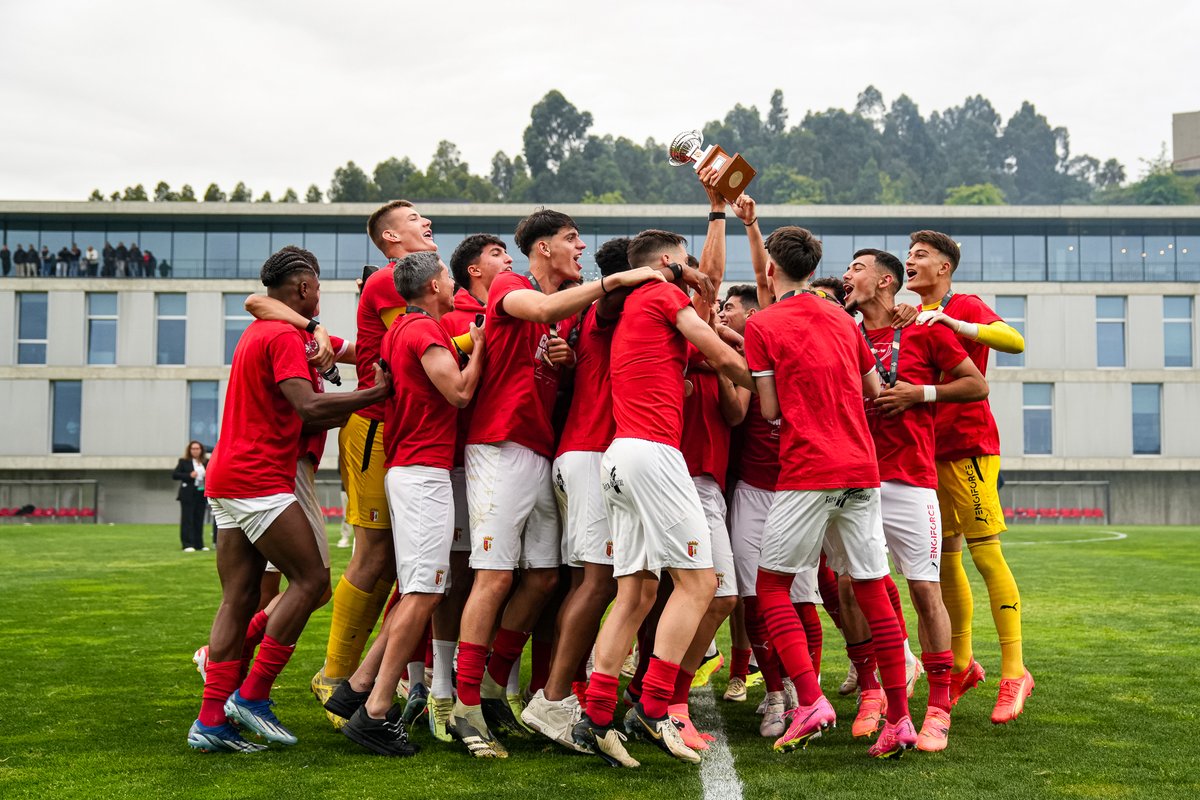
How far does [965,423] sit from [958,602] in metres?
1.10

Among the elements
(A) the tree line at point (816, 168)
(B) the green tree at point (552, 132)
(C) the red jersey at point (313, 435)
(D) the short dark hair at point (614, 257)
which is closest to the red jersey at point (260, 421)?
(C) the red jersey at point (313, 435)

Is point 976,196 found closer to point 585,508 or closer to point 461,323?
point 461,323

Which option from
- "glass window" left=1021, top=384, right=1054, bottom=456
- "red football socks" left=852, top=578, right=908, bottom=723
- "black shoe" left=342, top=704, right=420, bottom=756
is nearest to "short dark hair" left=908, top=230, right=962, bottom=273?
"red football socks" left=852, top=578, right=908, bottom=723

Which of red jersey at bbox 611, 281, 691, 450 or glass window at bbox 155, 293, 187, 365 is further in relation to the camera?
glass window at bbox 155, 293, 187, 365

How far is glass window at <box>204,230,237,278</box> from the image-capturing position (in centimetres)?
5447

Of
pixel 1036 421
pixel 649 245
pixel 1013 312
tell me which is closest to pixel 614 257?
pixel 649 245

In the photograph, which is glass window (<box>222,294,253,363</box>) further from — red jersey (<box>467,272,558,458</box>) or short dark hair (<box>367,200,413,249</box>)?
Result: red jersey (<box>467,272,558,458</box>)

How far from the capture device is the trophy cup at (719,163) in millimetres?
6516

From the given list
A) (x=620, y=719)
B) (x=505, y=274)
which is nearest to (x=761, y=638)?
(x=620, y=719)

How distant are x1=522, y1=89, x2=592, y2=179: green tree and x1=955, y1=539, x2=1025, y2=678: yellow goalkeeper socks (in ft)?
411

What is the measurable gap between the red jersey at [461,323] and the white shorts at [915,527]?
2391 millimetres

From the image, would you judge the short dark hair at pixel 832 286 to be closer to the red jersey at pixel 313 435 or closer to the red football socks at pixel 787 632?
the red football socks at pixel 787 632

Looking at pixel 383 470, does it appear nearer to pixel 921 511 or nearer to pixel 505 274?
pixel 505 274

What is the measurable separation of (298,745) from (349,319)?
1942 inches
